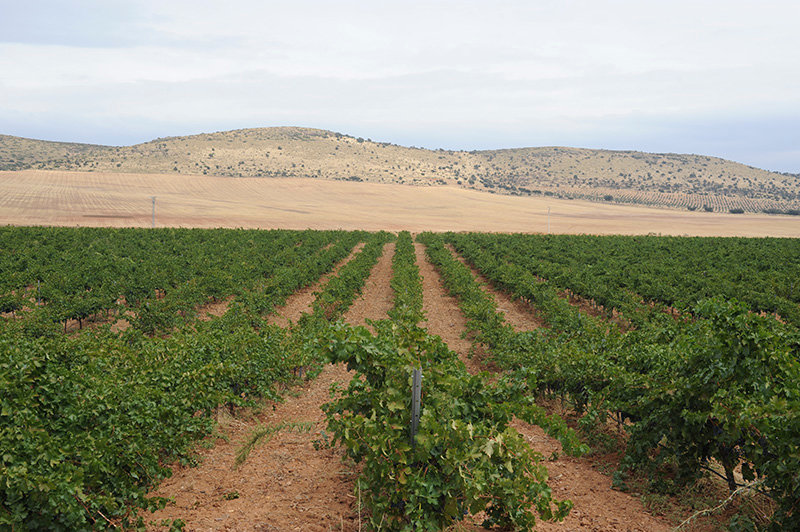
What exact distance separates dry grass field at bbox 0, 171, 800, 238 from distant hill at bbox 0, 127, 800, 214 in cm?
2273

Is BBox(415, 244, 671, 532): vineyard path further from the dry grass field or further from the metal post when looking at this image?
the dry grass field

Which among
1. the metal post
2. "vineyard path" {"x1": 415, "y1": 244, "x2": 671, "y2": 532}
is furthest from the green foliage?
the metal post

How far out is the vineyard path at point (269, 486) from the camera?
5527 mm

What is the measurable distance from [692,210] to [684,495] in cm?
12268

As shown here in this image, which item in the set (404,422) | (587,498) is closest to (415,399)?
(404,422)

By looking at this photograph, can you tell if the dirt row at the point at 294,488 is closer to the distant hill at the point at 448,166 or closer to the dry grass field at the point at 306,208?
the dry grass field at the point at 306,208

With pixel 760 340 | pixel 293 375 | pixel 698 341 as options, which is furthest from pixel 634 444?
pixel 293 375

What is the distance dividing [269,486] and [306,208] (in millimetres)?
77654

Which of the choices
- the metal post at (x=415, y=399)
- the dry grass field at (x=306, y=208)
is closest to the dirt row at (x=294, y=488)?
the metal post at (x=415, y=399)

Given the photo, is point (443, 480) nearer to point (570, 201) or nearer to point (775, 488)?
point (775, 488)

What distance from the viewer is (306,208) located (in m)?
82.0

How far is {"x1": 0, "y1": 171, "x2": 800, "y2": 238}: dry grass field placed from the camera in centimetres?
6344

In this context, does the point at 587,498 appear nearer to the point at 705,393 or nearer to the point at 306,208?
the point at 705,393

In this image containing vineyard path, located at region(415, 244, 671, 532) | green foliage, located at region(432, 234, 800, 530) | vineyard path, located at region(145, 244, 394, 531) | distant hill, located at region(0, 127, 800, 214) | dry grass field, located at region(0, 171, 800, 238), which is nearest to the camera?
green foliage, located at region(432, 234, 800, 530)
